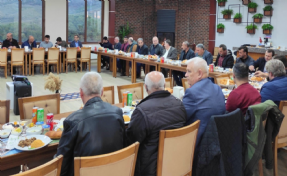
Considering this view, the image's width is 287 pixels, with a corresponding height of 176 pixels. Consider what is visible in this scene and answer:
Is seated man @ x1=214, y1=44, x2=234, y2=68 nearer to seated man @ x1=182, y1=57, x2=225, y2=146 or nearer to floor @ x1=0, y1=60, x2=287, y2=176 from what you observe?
floor @ x1=0, y1=60, x2=287, y2=176

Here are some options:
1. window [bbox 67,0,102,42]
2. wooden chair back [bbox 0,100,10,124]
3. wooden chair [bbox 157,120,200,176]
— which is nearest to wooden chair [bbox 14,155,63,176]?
wooden chair [bbox 157,120,200,176]

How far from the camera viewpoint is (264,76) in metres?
5.69

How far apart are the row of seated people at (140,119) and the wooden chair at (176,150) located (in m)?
0.08

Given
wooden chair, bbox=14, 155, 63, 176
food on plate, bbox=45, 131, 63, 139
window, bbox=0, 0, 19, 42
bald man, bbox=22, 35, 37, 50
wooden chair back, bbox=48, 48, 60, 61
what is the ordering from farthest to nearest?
window, bbox=0, 0, 19, 42 → bald man, bbox=22, 35, 37, 50 → wooden chair back, bbox=48, 48, 60, 61 → food on plate, bbox=45, 131, 63, 139 → wooden chair, bbox=14, 155, 63, 176

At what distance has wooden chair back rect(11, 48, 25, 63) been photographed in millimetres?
9312

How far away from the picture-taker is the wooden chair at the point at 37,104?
3356mm

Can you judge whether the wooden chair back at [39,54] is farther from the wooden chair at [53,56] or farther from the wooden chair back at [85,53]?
the wooden chair back at [85,53]

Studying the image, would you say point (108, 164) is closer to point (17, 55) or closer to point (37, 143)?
point (37, 143)

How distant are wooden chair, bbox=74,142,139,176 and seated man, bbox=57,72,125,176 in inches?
8.2

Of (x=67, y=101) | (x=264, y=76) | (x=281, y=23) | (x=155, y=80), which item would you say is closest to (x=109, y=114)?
(x=155, y=80)

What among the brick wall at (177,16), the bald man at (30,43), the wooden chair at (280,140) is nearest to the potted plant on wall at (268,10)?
the brick wall at (177,16)

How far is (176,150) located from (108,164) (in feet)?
2.40

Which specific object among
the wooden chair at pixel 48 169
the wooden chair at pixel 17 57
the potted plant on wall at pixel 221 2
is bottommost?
the wooden chair at pixel 48 169

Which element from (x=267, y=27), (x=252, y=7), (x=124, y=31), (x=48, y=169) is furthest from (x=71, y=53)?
(x=48, y=169)
